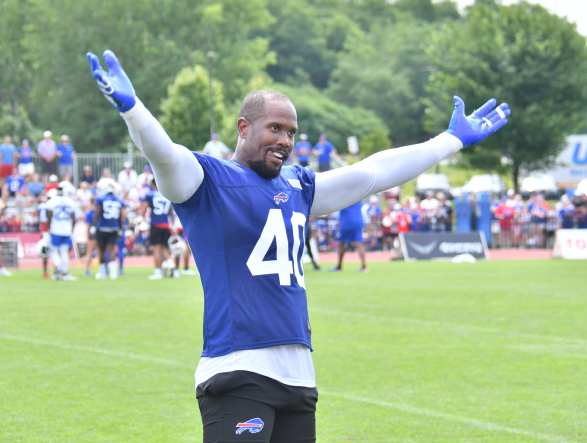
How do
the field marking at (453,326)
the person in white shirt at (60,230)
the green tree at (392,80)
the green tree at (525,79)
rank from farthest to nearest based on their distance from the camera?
the green tree at (392,80), the green tree at (525,79), the person in white shirt at (60,230), the field marking at (453,326)

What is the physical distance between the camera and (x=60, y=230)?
2488cm

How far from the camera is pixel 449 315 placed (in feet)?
54.3

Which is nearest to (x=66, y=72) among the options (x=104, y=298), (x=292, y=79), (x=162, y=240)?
(x=292, y=79)

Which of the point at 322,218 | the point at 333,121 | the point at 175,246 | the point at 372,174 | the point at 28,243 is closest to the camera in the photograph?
the point at 372,174

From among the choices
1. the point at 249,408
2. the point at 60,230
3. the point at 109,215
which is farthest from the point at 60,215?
the point at 249,408

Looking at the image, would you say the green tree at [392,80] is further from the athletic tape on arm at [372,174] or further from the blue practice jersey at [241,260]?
the blue practice jersey at [241,260]

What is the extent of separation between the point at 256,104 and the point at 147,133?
0.63 m

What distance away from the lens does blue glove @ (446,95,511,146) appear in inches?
221

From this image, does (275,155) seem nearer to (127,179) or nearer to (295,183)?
(295,183)

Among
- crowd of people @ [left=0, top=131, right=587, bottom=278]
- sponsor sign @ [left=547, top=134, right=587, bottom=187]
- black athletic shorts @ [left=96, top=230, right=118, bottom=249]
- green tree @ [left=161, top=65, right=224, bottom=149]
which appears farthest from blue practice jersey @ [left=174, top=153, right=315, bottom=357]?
sponsor sign @ [left=547, top=134, right=587, bottom=187]

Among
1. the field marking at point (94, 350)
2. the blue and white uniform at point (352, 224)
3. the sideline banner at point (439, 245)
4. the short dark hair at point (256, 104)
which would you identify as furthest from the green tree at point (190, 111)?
the short dark hair at point (256, 104)

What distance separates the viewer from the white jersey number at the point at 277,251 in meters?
4.77

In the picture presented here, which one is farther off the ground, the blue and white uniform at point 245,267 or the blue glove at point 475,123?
the blue glove at point 475,123

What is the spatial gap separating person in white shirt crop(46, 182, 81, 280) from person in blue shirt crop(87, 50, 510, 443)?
66.2 feet
